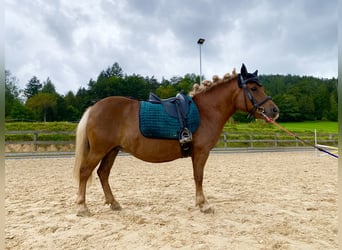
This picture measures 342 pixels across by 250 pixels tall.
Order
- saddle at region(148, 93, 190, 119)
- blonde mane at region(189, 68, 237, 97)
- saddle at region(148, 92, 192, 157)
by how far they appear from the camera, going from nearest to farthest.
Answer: saddle at region(148, 92, 192, 157)
saddle at region(148, 93, 190, 119)
blonde mane at region(189, 68, 237, 97)

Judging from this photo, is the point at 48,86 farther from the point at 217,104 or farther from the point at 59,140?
the point at 217,104

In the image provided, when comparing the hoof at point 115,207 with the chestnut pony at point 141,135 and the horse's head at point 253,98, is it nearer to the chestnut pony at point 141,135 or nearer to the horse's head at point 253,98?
the chestnut pony at point 141,135

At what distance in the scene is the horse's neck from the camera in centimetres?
378

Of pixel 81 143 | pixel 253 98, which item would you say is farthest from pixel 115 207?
pixel 253 98

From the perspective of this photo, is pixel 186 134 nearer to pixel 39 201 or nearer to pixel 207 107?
pixel 207 107

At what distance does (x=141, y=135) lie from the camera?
3426 millimetres

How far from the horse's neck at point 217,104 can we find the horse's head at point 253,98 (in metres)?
0.16

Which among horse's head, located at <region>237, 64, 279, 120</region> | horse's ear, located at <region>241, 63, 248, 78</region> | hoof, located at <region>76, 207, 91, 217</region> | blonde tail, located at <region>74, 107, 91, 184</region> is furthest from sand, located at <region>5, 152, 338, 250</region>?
horse's ear, located at <region>241, 63, 248, 78</region>

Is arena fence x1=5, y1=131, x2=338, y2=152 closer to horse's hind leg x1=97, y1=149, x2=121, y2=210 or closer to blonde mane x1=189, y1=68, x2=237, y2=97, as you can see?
horse's hind leg x1=97, y1=149, x2=121, y2=210

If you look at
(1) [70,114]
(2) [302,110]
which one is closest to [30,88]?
(1) [70,114]

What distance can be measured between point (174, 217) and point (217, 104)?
1.82 m

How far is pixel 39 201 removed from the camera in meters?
4.05

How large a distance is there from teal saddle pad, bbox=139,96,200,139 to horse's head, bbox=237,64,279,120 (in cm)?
84

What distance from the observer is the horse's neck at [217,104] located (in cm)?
378
